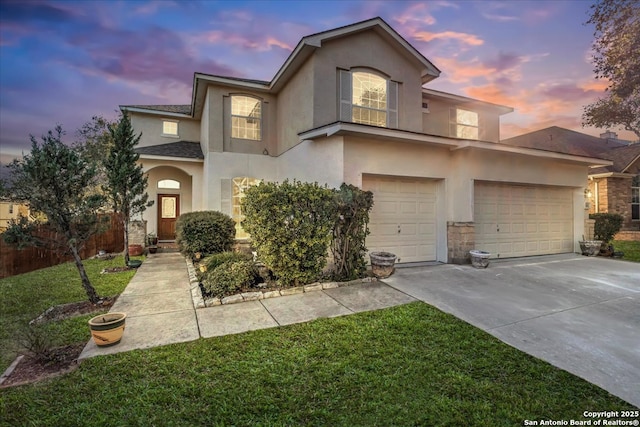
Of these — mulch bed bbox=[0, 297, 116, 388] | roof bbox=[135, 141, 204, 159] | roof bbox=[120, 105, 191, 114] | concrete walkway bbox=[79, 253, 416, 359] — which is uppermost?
roof bbox=[120, 105, 191, 114]

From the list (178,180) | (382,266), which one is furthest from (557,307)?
(178,180)

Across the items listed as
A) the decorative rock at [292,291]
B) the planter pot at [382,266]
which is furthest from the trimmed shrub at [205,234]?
the planter pot at [382,266]

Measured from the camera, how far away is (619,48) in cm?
1562

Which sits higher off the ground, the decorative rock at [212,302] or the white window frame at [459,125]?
the white window frame at [459,125]

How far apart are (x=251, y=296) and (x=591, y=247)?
12.4 meters

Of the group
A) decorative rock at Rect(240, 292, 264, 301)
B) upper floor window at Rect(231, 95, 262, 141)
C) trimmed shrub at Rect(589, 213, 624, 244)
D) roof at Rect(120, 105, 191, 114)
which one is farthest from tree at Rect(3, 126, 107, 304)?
trimmed shrub at Rect(589, 213, 624, 244)

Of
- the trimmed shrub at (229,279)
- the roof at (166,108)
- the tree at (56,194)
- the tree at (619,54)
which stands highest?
the tree at (619,54)

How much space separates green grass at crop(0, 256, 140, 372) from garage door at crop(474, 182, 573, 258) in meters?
10.1

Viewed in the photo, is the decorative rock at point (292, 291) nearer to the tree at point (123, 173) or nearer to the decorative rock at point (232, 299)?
the decorative rock at point (232, 299)

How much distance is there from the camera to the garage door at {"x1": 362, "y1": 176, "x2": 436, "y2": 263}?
7941mm

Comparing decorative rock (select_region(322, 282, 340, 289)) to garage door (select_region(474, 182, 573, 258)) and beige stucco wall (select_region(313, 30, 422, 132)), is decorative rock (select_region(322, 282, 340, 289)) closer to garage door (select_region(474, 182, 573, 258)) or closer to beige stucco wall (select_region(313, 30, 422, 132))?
beige stucco wall (select_region(313, 30, 422, 132))

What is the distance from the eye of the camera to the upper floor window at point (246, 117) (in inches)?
443

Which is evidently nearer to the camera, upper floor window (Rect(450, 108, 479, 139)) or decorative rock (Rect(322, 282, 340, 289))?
decorative rock (Rect(322, 282, 340, 289))

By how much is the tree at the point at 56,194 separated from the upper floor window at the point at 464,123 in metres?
13.2
